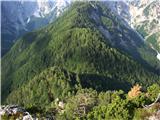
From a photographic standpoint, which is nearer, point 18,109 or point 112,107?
point 112,107

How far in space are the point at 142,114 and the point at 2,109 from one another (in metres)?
43.1

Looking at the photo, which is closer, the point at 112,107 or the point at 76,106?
the point at 112,107

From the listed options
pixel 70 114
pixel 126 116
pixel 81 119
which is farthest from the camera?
pixel 70 114

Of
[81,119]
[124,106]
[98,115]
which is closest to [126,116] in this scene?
[124,106]

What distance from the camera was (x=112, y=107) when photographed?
121812 millimetres

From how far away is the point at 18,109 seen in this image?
131 metres

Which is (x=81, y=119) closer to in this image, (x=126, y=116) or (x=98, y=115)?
(x=98, y=115)

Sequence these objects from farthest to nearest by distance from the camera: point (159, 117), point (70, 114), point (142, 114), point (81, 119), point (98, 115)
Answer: point (70, 114), point (81, 119), point (98, 115), point (142, 114), point (159, 117)

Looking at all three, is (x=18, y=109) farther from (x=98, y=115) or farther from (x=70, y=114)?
(x=70, y=114)

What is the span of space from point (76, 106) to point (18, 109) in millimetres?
65787

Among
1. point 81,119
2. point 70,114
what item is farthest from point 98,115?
point 70,114

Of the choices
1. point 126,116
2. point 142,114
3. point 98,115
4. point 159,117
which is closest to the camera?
point 159,117

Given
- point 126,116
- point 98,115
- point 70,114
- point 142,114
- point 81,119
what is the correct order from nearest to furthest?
point 142,114, point 126,116, point 98,115, point 81,119, point 70,114

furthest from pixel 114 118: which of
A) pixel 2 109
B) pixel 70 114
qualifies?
pixel 70 114
